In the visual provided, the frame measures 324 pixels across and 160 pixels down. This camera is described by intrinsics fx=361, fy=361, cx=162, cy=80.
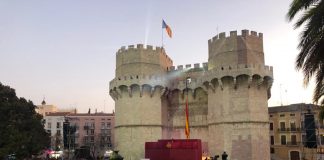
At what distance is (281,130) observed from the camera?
5028cm

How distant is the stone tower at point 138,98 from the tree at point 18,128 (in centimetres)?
824

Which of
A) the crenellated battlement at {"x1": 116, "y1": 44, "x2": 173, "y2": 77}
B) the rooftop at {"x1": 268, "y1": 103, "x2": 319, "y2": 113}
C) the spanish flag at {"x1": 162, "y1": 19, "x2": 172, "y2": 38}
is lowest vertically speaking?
the rooftop at {"x1": 268, "y1": 103, "x2": 319, "y2": 113}

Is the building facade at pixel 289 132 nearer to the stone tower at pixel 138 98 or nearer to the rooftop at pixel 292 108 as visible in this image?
the rooftop at pixel 292 108

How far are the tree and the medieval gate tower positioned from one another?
8.24 meters

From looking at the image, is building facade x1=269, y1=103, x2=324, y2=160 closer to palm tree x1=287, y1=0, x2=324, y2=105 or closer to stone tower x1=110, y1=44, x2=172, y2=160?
stone tower x1=110, y1=44, x2=172, y2=160

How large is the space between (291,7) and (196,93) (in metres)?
25.6

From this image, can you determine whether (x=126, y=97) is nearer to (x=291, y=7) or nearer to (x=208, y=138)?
(x=208, y=138)

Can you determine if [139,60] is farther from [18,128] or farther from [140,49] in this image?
[18,128]

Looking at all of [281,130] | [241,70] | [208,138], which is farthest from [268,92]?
[281,130]

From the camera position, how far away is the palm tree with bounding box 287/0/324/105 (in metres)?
10.5

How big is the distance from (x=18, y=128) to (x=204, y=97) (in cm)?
1844

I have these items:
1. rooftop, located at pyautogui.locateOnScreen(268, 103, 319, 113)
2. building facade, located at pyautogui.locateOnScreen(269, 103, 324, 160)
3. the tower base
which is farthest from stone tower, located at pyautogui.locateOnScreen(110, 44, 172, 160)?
building facade, located at pyautogui.locateOnScreen(269, 103, 324, 160)

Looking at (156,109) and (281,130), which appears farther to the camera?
(281,130)

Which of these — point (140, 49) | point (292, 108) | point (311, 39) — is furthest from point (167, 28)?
point (311, 39)
